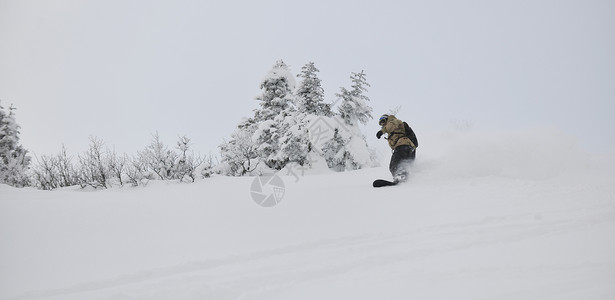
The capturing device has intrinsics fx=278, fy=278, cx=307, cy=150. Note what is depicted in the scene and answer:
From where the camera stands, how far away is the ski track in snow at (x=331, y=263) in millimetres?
2213

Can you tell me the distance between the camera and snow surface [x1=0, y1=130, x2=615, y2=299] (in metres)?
2.14

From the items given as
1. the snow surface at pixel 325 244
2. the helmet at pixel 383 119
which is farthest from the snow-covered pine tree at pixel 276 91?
the snow surface at pixel 325 244

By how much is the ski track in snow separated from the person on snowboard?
309 cm

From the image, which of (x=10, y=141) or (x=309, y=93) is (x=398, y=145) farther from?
(x=10, y=141)

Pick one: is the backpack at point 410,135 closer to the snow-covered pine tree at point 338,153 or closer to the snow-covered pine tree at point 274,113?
the snow-covered pine tree at point 338,153

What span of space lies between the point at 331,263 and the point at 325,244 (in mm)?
428

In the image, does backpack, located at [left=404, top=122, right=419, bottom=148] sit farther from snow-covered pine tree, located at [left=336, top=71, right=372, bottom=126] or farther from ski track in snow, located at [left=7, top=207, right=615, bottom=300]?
snow-covered pine tree, located at [left=336, top=71, right=372, bottom=126]

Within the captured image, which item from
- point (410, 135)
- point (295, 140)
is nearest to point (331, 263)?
point (410, 135)

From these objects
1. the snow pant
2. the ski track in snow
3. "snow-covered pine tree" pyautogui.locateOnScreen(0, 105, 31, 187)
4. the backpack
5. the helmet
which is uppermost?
"snow-covered pine tree" pyautogui.locateOnScreen(0, 105, 31, 187)

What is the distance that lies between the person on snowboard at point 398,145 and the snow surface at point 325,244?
115 cm

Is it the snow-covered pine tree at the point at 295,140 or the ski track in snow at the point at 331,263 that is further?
the snow-covered pine tree at the point at 295,140

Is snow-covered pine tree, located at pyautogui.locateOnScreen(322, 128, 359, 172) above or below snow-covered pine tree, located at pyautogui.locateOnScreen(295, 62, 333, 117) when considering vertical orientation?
below

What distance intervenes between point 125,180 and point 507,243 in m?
8.91

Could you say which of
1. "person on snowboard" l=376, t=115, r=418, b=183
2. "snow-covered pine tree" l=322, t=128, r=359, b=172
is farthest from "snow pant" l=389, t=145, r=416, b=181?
"snow-covered pine tree" l=322, t=128, r=359, b=172
